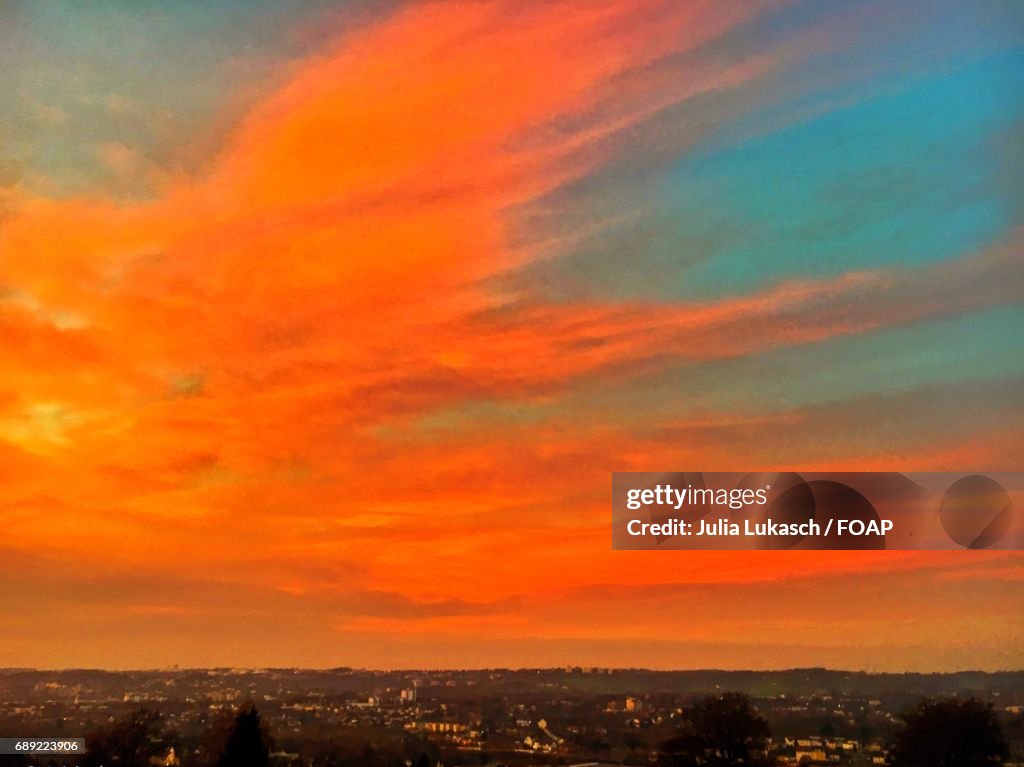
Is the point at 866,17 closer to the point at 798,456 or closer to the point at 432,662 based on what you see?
the point at 798,456

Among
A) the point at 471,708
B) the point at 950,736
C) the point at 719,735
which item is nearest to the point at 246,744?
the point at 471,708

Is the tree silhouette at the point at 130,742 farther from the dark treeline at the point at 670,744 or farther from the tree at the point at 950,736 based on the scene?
the tree at the point at 950,736

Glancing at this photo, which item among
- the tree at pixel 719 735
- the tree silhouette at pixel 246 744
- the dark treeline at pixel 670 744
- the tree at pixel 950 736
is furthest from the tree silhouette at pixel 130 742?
the tree at pixel 950 736

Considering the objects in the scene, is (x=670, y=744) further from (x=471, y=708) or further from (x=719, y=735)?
(x=471, y=708)

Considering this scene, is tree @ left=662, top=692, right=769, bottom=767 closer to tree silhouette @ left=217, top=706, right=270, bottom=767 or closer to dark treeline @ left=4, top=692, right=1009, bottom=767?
dark treeline @ left=4, top=692, right=1009, bottom=767

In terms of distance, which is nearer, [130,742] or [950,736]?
[950,736]

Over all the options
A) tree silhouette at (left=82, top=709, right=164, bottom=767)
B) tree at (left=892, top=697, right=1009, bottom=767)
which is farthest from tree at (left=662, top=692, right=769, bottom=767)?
tree silhouette at (left=82, top=709, right=164, bottom=767)
